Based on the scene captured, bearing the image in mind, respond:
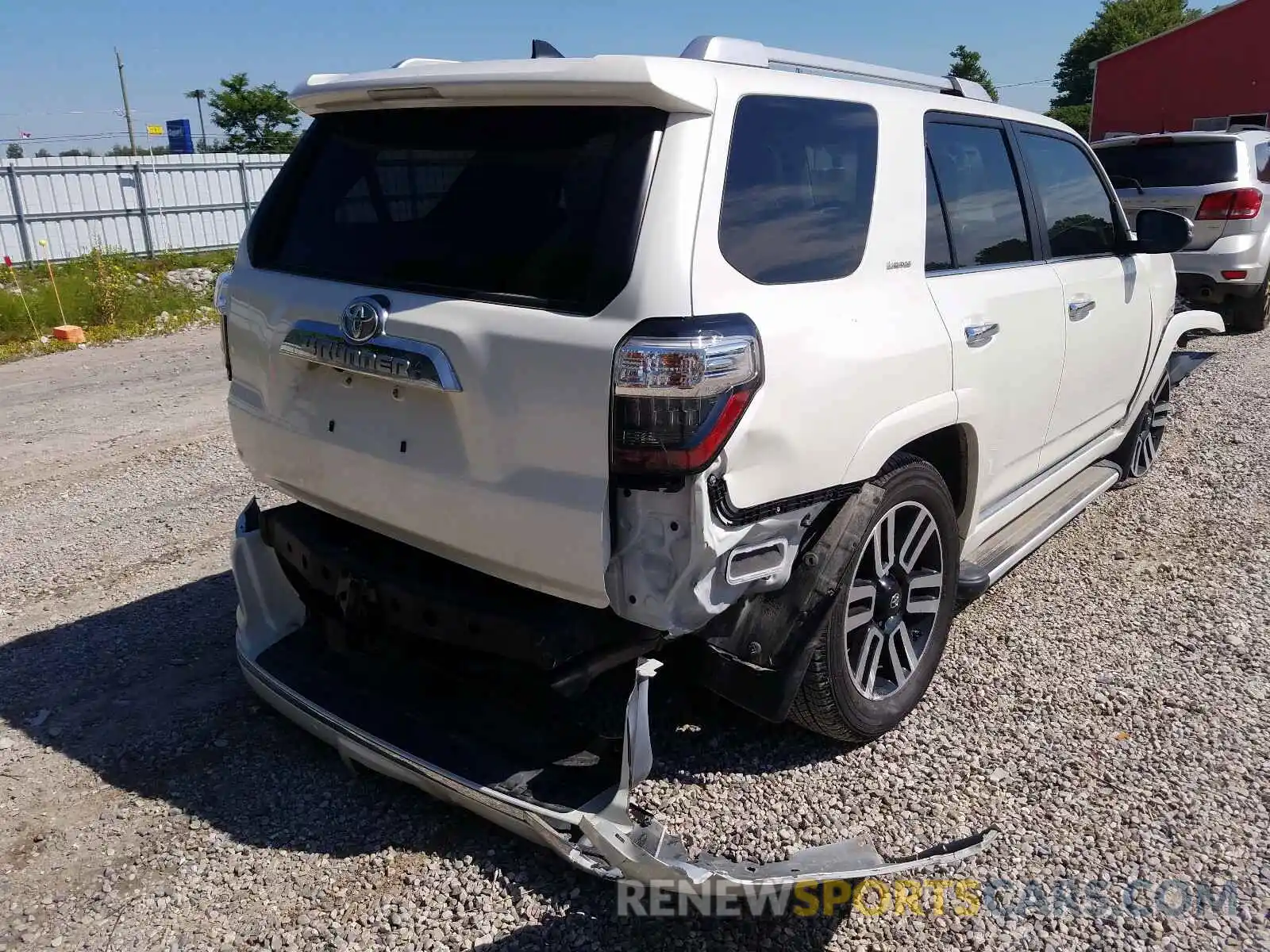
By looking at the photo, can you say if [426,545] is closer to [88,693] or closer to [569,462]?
[569,462]

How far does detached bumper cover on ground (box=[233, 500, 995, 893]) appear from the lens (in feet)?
7.39

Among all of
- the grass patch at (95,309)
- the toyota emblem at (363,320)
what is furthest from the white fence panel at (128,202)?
the toyota emblem at (363,320)

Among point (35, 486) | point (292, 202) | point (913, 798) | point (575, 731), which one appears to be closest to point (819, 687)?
point (913, 798)

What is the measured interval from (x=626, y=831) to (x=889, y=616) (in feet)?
3.88

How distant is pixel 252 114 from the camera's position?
49.5 meters

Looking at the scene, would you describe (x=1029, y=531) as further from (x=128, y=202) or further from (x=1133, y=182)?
(x=128, y=202)

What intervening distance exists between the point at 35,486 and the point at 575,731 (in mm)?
4895

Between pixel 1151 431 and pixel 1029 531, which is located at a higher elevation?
pixel 1029 531

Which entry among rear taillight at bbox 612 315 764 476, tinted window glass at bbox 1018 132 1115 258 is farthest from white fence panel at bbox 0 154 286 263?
rear taillight at bbox 612 315 764 476

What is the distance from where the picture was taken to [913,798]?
9.70 feet

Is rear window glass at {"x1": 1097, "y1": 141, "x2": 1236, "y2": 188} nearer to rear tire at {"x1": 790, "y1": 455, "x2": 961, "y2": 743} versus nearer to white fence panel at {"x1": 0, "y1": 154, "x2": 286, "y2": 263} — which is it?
rear tire at {"x1": 790, "y1": 455, "x2": 961, "y2": 743}

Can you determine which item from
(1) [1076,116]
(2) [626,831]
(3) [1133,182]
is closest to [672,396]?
(2) [626,831]

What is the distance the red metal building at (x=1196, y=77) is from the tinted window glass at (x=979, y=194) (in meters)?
26.5

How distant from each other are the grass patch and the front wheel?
11.3 m
